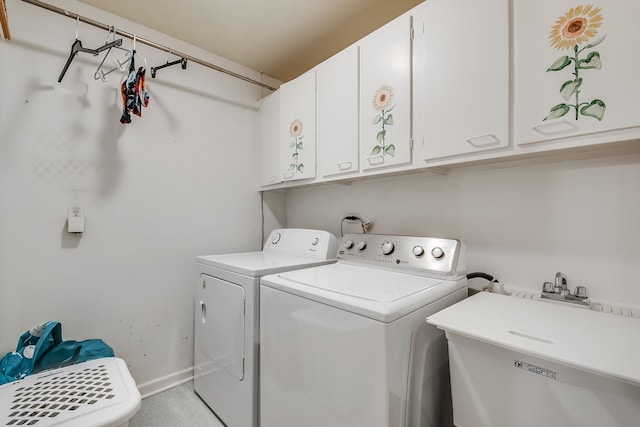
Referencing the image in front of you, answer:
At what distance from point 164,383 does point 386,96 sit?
7.77 ft

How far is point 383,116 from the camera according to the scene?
1.53 m

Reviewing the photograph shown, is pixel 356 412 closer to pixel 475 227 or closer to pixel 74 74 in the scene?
pixel 475 227

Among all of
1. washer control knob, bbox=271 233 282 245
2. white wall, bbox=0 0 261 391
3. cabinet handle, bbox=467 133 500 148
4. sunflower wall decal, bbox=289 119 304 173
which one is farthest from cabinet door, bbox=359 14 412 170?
white wall, bbox=0 0 261 391

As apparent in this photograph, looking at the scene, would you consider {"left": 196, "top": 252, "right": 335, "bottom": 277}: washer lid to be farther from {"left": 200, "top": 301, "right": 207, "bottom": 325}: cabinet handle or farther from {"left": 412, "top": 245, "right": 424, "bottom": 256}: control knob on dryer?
{"left": 412, "top": 245, "right": 424, "bottom": 256}: control knob on dryer

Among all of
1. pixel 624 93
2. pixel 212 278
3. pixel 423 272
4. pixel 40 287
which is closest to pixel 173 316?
pixel 212 278

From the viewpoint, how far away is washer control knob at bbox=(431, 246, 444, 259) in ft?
4.66

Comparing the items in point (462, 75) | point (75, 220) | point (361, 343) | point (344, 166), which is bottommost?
→ point (361, 343)

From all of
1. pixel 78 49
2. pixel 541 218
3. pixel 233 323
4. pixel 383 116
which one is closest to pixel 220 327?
pixel 233 323

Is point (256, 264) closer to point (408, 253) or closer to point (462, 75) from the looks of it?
point (408, 253)

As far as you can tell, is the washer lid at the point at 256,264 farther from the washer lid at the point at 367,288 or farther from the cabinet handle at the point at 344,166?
the cabinet handle at the point at 344,166

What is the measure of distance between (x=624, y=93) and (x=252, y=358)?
1821 mm

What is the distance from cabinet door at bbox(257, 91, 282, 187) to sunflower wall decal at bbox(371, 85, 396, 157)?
93 cm

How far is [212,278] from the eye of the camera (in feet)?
5.91

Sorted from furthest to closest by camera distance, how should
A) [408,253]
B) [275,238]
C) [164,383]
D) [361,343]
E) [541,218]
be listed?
[275,238] < [164,383] < [408,253] < [541,218] < [361,343]
